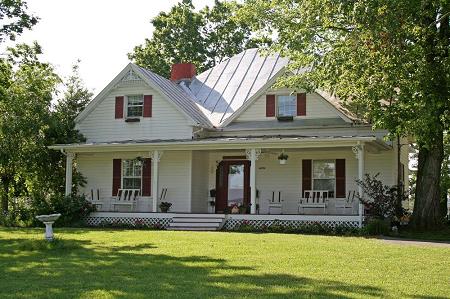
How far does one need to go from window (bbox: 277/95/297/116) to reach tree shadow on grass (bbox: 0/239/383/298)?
476 inches

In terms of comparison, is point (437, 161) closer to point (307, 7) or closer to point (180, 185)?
point (307, 7)

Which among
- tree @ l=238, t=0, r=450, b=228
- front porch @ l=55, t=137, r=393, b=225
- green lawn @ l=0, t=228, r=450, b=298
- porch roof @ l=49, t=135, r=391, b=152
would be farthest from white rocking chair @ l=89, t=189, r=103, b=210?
tree @ l=238, t=0, r=450, b=228

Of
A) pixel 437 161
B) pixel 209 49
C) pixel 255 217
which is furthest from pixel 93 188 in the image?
pixel 209 49

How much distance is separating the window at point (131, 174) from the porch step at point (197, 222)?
140 inches

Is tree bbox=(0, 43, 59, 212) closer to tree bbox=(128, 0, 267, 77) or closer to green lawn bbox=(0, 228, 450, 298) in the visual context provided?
green lawn bbox=(0, 228, 450, 298)

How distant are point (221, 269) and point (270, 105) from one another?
44.8ft

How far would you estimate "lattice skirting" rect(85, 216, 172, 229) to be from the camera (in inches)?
817

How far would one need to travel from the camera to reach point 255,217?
771 inches

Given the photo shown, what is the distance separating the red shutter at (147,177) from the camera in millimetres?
22922

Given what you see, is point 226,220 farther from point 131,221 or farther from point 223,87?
point 223,87

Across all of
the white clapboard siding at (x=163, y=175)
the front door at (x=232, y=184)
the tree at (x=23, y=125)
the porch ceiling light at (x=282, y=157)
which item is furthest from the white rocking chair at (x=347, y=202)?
the tree at (x=23, y=125)

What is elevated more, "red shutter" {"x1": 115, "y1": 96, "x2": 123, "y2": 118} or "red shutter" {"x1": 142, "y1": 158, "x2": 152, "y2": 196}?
"red shutter" {"x1": 115, "y1": 96, "x2": 123, "y2": 118}

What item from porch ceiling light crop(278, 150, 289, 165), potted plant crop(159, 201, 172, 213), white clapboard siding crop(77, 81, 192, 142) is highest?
white clapboard siding crop(77, 81, 192, 142)

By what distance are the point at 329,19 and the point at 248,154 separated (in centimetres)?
540
